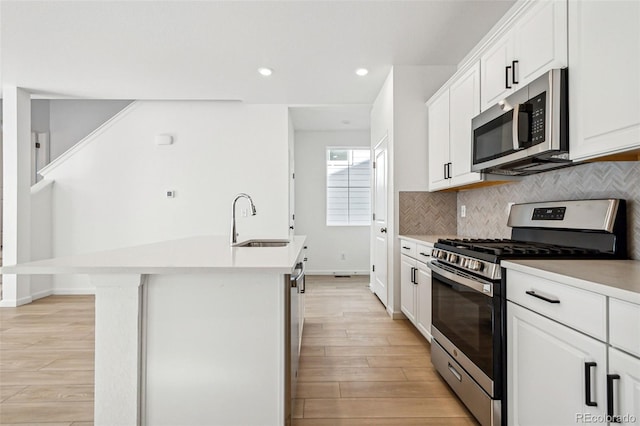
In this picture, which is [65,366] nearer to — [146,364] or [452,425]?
[146,364]

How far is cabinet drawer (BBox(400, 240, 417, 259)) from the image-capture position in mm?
3007

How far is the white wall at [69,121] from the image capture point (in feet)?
17.7

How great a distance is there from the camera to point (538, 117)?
174 cm

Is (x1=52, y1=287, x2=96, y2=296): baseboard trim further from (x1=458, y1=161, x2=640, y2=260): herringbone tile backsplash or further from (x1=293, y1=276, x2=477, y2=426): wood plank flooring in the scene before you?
(x1=458, y1=161, x2=640, y2=260): herringbone tile backsplash

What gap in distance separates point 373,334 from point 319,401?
48.5 inches

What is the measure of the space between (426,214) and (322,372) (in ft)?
6.28

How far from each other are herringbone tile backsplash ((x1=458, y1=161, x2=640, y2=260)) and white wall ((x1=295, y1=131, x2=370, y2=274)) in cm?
293

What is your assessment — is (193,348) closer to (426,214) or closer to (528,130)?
(528,130)

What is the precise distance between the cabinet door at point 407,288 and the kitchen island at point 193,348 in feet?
5.89

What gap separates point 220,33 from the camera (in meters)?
2.90

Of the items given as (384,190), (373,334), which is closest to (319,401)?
(373,334)

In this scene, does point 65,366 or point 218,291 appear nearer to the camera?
point 218,291

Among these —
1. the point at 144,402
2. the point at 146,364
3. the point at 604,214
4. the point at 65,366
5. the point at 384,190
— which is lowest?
the point at 65,366

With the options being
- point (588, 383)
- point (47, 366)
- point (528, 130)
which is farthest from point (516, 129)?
point (47, 366)
